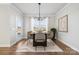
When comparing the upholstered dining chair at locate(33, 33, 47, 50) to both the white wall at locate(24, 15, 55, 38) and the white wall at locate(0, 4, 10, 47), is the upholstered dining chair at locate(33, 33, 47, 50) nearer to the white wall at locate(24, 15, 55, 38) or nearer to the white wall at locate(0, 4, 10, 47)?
the white wall at locate(0, 4, 10, 47)

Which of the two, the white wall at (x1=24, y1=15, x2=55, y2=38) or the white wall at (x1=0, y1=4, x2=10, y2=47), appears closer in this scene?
the white wall at (x1=0, y1=4, x2=10, y2=47)

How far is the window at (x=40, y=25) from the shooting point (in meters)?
8.93

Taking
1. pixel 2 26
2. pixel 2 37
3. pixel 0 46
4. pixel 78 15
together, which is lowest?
pixel 0 46

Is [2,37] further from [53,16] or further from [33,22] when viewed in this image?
[53,16]

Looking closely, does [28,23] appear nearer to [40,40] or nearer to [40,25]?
[40,25]

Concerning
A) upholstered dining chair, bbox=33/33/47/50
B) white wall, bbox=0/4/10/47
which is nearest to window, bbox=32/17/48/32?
white wall, bbox=0/4/10/47

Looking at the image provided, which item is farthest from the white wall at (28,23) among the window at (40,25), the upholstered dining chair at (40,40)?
the upholstered dining chair at (40,40)

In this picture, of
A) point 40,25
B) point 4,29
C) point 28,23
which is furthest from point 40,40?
point 28,23

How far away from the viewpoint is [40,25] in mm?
8945

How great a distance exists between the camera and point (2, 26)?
16.2 feet

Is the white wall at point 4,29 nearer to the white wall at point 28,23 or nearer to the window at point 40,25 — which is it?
the white wall at point 28,23

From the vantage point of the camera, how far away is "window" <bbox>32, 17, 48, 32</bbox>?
8930 millimetres
